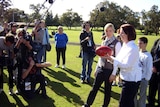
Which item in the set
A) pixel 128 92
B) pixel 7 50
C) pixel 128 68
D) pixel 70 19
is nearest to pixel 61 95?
pixel 7 50

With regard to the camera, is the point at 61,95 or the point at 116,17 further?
the point at 116,17

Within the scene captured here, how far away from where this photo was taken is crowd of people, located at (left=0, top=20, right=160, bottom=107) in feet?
16.9

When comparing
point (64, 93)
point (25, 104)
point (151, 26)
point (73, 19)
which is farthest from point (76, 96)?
point (73, 19)

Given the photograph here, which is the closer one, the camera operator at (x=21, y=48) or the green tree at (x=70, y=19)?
the camera operator at (x=21, y=48)

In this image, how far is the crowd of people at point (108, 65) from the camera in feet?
16.9

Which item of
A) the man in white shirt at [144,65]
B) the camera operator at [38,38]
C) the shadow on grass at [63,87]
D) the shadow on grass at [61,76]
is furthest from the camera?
the camera operator at [38,38]

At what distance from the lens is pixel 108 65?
6586mm

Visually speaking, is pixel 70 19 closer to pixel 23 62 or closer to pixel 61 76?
pixel 61 76

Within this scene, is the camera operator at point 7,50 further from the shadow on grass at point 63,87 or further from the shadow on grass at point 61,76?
the shadow on grass at point 61,76

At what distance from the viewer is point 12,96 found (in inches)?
315

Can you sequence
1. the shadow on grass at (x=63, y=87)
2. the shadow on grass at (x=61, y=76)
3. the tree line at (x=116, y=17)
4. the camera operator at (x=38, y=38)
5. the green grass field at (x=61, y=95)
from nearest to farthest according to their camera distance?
the green grass field at (x=61, y=95) < the shadow on grass at (x=63, y=87) < the shadow on grass at (x=61, y=76) < the camera operator at (x=38, y=38) < the tree line at (x=116, y=17)

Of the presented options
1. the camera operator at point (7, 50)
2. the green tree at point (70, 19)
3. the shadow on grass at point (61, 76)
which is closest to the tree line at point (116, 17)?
the green tree at point (70, 19)

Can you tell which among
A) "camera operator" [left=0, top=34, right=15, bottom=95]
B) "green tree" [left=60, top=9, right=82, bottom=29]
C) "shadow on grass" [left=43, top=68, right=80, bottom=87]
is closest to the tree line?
"green tree" [left=60, top=9, right=82, bottom=29]

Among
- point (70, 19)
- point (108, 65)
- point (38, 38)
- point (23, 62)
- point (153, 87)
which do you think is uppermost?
point (70, 19)
